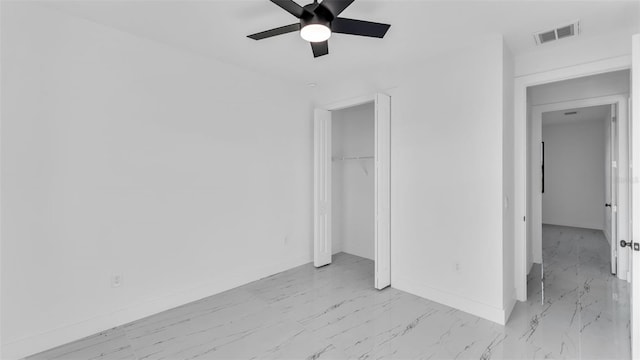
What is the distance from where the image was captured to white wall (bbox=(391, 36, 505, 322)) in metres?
2.83

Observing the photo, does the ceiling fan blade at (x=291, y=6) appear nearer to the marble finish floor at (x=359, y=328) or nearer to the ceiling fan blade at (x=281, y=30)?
the ceiling fan blade at (x=281, y=30)

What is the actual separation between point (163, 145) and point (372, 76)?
257 centimetres

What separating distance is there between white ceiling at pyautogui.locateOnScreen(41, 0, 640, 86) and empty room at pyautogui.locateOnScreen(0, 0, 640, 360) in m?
0.02

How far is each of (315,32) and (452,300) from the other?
9.40ft

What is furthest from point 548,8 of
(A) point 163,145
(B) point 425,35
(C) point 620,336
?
(A) point 163,145

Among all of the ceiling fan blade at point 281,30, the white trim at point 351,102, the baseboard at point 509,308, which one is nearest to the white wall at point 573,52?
the white trim at point 351,102

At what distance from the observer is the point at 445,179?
3.16 metres

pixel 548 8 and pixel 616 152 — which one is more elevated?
pixel 548 8

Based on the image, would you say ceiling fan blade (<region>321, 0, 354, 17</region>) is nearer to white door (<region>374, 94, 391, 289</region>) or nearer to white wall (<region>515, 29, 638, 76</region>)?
white door (<region>374, 94, 391, 289</region>)

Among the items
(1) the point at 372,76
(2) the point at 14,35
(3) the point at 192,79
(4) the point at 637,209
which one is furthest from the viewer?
(1) the point at 372,76

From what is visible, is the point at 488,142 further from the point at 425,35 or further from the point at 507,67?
the point at 425,35

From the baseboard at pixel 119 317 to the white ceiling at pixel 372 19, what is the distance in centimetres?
257

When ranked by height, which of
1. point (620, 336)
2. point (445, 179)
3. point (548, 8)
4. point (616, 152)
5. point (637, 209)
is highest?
point (548, 8)

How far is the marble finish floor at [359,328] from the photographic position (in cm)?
234
